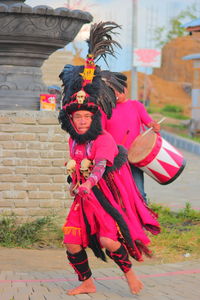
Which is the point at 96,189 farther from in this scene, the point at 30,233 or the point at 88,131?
the point at 30,233

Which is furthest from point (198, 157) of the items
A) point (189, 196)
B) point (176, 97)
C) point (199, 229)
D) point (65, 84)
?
point (176, 97)

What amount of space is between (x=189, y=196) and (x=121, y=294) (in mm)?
6647

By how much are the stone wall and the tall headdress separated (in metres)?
2.55

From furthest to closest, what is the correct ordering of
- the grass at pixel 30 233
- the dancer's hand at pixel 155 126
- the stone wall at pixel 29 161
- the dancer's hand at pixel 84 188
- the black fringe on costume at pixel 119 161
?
the stone wall at pixel 29 161 < the dancer's hand at pixel 155 126 < the grass at pixel 30 233 < the black fringe on costume at pixel 119 161 < the dancer's hand at pixel 84 188

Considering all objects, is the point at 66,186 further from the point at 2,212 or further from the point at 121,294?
the point at 121,294

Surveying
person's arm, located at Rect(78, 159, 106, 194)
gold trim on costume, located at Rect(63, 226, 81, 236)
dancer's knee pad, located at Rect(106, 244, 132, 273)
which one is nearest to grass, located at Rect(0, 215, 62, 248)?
gold trim on costume, located at Rect(63, 226, 81, 236)

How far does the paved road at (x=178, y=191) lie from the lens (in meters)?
11.8

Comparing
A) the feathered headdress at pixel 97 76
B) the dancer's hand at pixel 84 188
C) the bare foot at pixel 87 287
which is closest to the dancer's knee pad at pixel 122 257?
the bare foot at pixel 87 287

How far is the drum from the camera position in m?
8.47

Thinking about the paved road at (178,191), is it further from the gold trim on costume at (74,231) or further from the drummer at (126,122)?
the gold trim on costume at (74,231)

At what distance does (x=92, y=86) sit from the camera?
19.7ft

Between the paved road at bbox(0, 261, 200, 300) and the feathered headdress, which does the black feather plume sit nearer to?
the feathered headdress

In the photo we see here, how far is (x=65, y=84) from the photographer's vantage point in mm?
6191

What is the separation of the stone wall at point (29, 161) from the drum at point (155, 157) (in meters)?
Answer: 0.86
